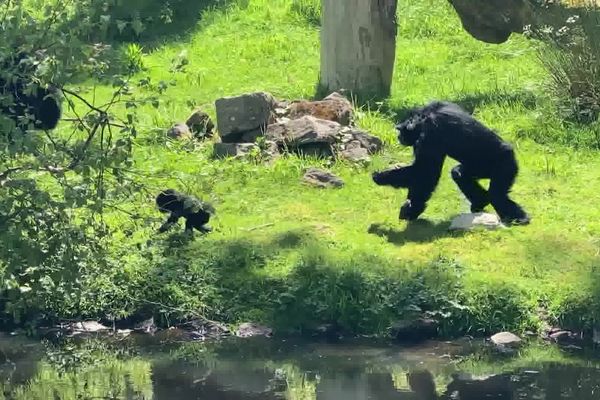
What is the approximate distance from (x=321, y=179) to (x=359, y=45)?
2.73 metres

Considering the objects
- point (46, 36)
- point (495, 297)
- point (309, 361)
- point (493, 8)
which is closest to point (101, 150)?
point (46, 36)

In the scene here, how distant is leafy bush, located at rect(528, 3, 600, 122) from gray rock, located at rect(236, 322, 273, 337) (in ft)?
16.1

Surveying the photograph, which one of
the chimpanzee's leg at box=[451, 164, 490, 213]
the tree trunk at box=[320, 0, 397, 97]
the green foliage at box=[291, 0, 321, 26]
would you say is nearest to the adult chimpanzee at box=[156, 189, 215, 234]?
the chimpanzee's leg at box=[451, 164, 490, 213]

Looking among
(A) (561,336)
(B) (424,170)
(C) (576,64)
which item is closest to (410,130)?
(B) (424,170)

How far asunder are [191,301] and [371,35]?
510 cm

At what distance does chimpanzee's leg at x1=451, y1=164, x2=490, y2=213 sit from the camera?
32.3 feet

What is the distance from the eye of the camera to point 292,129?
38.2 ft

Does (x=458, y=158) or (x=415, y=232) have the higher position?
(x=458, y=158)

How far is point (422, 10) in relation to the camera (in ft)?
53.3

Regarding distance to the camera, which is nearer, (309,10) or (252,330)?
(252,330)

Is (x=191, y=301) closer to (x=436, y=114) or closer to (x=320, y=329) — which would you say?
(x=320, y=329)

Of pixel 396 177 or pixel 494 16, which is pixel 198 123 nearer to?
pixel 396 177

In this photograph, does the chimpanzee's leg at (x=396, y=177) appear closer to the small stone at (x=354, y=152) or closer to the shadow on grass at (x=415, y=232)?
the shadow on grass at (x=415, y=232)

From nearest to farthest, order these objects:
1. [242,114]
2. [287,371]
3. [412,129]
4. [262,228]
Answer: [287,371] < [412,129] < [262,228] < [242,114]
